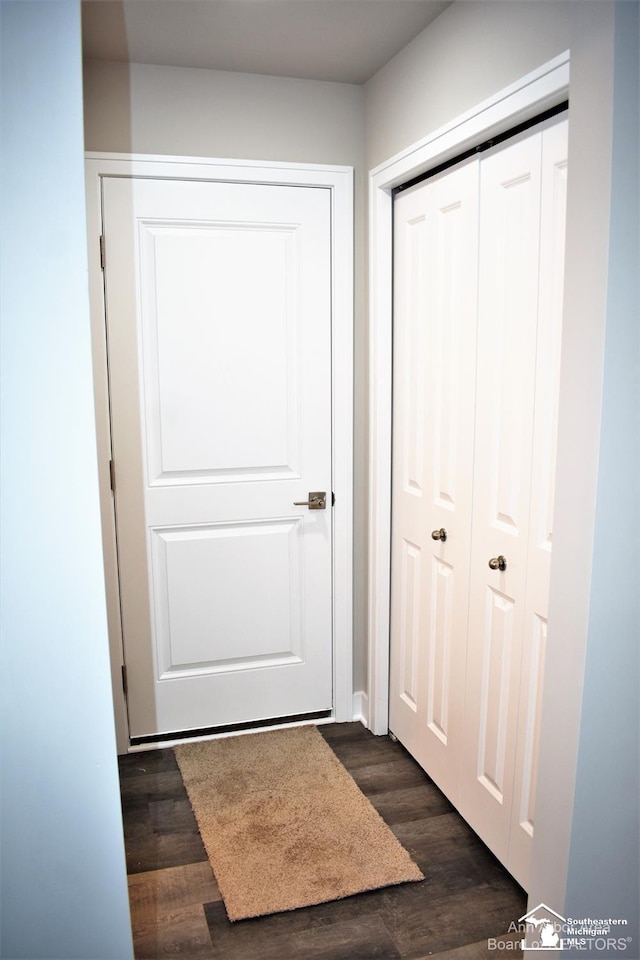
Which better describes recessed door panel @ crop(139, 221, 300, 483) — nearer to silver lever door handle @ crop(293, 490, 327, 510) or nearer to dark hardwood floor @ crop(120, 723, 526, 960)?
silver lever door handle @ crop(293, 490, 327, 510)

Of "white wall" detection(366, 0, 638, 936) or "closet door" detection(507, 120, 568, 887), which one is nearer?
"white wall" detection(366, 0, 638, 936)

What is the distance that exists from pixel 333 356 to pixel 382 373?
0.21 metres

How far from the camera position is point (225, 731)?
113 inches

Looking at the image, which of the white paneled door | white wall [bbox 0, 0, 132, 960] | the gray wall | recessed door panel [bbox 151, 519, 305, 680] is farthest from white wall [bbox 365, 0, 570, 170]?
recessed door panel [bbox 151, 519, 305, 680]

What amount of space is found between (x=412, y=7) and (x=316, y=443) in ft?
4.68

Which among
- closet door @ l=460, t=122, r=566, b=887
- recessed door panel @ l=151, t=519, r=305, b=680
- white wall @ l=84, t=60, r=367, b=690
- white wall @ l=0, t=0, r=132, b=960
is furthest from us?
recessed door panel @ l=151, t=519, r=305, b=680

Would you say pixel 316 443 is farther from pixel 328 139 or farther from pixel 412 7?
pixel 412 7

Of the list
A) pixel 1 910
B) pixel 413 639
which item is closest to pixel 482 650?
pixel 413 639

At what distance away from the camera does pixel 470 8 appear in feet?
6.34

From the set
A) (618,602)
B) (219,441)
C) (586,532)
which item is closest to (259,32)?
(219,441)

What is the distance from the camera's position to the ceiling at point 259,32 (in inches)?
80.5

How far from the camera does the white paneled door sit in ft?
8.45

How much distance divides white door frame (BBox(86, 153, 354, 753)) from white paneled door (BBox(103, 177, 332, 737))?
0.03 m

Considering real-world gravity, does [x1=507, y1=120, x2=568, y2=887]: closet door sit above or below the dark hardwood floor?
above
